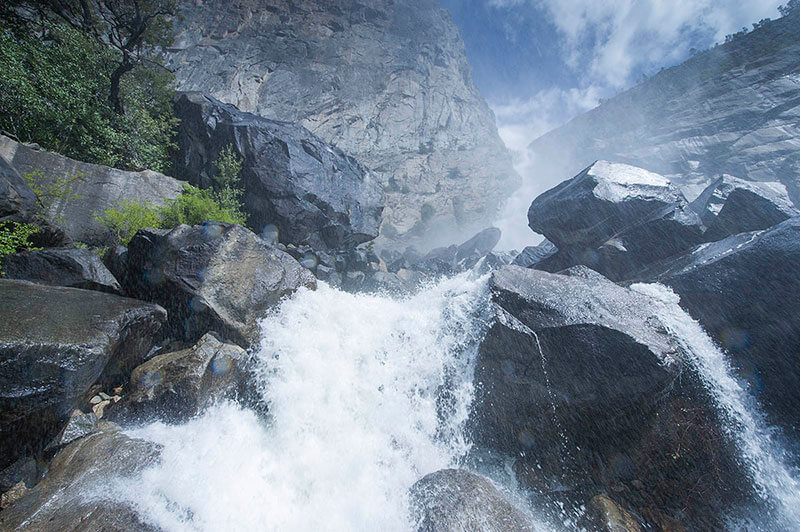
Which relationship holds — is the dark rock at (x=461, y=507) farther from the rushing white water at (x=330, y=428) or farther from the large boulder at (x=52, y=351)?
the large boulder at (x=52, y=351)

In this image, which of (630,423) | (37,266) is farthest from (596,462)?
(37,266)

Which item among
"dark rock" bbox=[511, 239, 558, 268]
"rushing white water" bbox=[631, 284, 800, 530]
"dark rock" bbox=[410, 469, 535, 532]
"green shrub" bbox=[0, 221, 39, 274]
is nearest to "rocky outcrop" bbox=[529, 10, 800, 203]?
"dark rock" bbox=[511, 239, 558, 268]

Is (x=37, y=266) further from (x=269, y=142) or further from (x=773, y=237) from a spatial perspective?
(x=773, y=237)

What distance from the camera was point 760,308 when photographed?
559 centimetres

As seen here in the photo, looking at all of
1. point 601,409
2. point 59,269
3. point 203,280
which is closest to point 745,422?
point 601,409

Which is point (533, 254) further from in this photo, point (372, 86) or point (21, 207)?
point (372, 86)

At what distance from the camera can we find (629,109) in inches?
1932

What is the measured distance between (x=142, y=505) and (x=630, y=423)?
7.29 meters

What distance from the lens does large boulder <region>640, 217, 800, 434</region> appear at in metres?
5.10

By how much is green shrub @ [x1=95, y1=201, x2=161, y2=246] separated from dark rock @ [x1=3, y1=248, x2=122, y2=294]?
236cm

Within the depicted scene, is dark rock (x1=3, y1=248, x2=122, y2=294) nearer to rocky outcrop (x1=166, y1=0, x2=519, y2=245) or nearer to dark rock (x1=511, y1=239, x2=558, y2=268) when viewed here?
dark rock (x1=511, y1=239, x2=558, y2=268)

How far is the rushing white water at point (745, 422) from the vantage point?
14.5ft

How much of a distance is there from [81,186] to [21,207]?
287 centimetres

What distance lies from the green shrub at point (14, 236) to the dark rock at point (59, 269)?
0.18m
